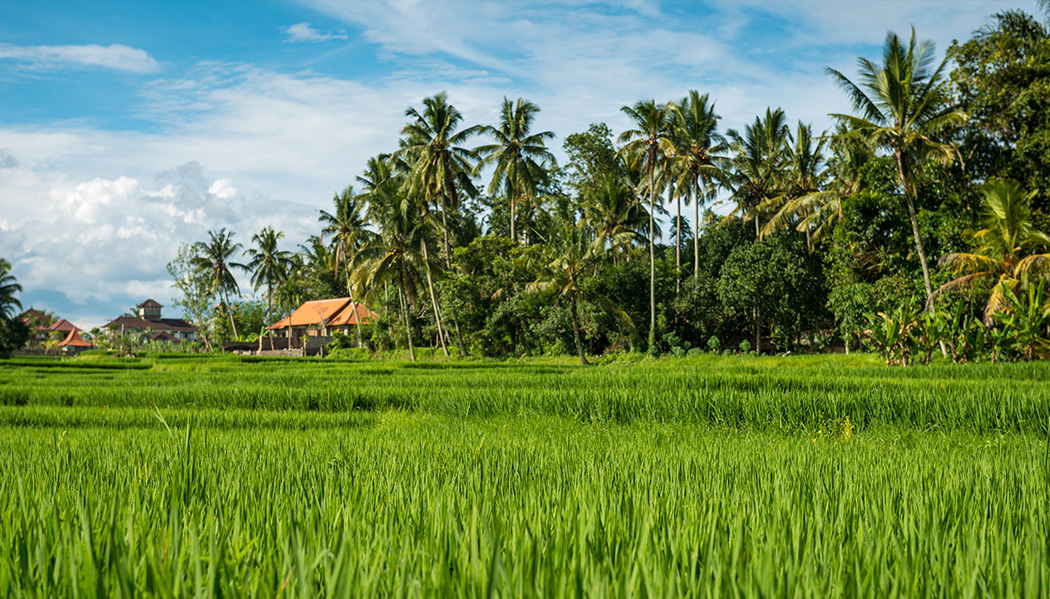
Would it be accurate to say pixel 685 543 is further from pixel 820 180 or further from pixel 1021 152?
pixel 820 180

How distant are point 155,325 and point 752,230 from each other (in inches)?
2985

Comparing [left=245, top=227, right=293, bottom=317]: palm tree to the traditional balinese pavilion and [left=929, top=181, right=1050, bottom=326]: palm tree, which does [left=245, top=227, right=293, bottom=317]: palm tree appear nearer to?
the traditional balinese pavilion

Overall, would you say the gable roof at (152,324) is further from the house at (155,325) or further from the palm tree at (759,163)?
the palm tree at (759,163)

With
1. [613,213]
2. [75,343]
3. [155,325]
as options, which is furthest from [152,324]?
[613,213]

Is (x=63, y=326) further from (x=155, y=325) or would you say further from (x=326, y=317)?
(x=326, y=317)

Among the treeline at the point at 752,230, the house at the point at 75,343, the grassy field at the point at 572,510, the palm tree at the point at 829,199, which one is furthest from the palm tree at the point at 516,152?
the house at the point at 75,343

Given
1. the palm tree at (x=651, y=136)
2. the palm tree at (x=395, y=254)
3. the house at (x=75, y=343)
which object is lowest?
the house at (x=75, y=343)

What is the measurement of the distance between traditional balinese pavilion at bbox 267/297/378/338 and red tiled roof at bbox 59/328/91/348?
28672mm

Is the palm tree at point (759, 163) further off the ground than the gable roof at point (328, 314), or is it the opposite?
the palm tree at point (759, 163)

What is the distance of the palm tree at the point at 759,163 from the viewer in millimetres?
26234

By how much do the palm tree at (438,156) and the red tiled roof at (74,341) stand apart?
50004 millimetres

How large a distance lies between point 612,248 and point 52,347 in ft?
165

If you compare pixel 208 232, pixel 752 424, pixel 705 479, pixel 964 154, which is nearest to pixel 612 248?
pixel 964 154

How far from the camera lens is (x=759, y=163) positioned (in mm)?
26984
